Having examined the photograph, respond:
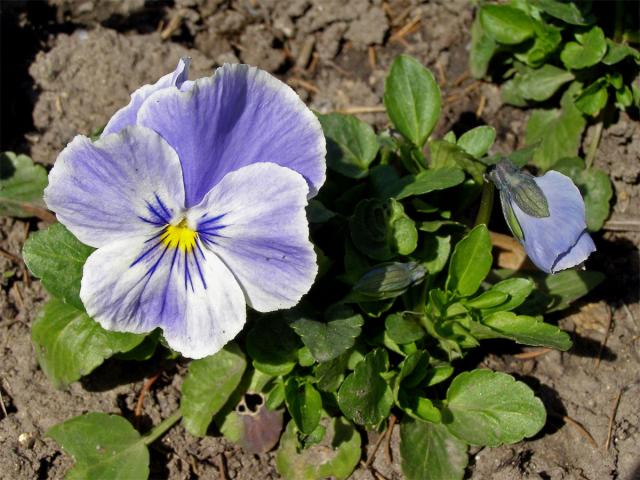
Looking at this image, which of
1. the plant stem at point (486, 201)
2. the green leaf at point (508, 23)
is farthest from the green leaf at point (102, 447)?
the green leaf at point (508, 23)

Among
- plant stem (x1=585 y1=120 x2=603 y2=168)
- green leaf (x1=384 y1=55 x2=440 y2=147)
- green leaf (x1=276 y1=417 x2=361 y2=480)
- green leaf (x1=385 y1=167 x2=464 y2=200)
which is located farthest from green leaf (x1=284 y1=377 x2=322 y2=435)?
plant stem (x1=585 y1=120 x2=603 y2=168)

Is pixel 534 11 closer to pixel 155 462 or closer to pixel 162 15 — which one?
pixel 162 15

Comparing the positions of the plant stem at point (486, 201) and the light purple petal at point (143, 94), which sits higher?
the light purple petal at point (143, 94)

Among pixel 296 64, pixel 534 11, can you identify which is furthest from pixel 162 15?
pixel 534 11

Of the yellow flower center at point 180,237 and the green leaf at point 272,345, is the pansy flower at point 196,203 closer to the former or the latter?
the yellow flower center at point 180,237

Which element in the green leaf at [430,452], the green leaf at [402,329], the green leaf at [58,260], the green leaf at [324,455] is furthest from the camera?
the green leaf at [324,455]

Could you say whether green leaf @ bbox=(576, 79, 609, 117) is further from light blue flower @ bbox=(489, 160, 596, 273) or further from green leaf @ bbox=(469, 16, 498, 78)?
light blue flower @ bbox=(489, 160, 596, 273)
